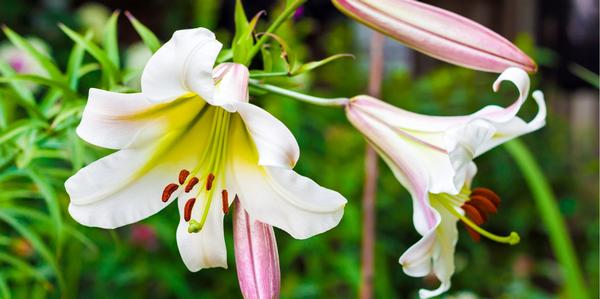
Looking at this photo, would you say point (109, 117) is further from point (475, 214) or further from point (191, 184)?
point (475, 214)

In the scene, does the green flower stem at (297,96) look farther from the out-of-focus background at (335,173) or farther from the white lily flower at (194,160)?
the out-of-focus background at (335,173)

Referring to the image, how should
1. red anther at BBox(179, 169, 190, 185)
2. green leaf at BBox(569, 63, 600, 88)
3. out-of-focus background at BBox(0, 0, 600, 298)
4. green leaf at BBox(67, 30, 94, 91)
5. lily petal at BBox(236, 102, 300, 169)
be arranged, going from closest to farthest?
lily petal at BBox(236, 102, 300, 169)
red anther at BBox(179, 169, 190, 185)
green leaf at BBox(67, 30, 94, 91)
green leaf at BBox(569, 63, 600, 88)
out-of-focus background at BBox(0, 0, 600, 298)

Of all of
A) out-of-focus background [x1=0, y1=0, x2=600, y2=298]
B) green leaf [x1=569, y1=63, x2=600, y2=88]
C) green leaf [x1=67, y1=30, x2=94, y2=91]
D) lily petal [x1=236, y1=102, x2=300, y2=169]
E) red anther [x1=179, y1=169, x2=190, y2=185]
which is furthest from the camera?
out-of-focus background [x1=0, y1=0, x2=600, y2=298]

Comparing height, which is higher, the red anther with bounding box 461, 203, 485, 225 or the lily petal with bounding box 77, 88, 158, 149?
the lily petal with bounding box 77, 88, 158, 149

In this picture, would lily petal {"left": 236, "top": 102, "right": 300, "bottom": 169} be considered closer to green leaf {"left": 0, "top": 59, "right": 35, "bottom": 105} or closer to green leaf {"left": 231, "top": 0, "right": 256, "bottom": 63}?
green leaf {"left": 231, "top": 0, "right": 256, "bottom": 63}

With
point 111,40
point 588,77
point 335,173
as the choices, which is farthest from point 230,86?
point 335,173

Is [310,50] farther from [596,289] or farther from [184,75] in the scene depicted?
[184,75]

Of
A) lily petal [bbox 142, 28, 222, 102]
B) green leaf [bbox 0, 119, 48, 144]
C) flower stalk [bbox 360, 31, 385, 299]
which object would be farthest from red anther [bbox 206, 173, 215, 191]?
flower stalk [bbox 360, 31, 385, 299]
